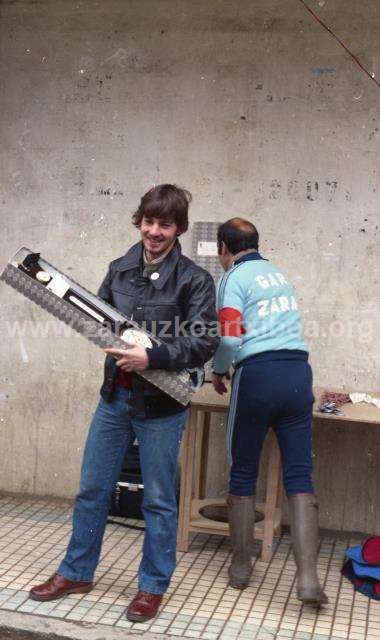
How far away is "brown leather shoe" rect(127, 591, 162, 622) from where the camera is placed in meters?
4.37

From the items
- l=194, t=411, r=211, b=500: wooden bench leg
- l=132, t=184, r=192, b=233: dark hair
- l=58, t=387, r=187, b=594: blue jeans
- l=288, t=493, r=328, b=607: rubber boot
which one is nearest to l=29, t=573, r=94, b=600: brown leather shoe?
l=58, t=387, r=187, b=594: blue jeans

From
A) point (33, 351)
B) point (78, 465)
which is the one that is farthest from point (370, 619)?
point (33, 351)

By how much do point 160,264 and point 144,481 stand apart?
100 centimetres

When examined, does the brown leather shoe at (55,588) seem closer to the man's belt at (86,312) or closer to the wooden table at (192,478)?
the wooden table at (192,478)

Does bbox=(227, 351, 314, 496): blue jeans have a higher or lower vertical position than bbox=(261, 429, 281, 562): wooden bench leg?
higher

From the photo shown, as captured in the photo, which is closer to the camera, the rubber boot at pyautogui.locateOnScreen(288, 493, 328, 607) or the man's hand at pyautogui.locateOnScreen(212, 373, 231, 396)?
the rubber boot at pyautogui.locateOnScreen(288, 493, 328, 607)

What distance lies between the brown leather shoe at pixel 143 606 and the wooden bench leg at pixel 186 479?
957 millimetres

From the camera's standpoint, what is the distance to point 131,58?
5.86 metres

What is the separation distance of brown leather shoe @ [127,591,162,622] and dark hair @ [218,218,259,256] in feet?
5.80

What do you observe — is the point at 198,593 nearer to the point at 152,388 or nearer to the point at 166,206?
the point at 152,388

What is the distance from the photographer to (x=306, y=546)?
468 centimetres

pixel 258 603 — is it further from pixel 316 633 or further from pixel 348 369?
pixel 348 369

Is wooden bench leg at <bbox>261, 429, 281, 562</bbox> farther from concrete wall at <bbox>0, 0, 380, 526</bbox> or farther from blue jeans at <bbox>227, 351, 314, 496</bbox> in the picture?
concrete wall at <bbox>0, 0, 380, 526</bbox>

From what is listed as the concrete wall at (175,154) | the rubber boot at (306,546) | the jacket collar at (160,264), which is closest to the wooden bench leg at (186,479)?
the concrete wall at (175,154)
